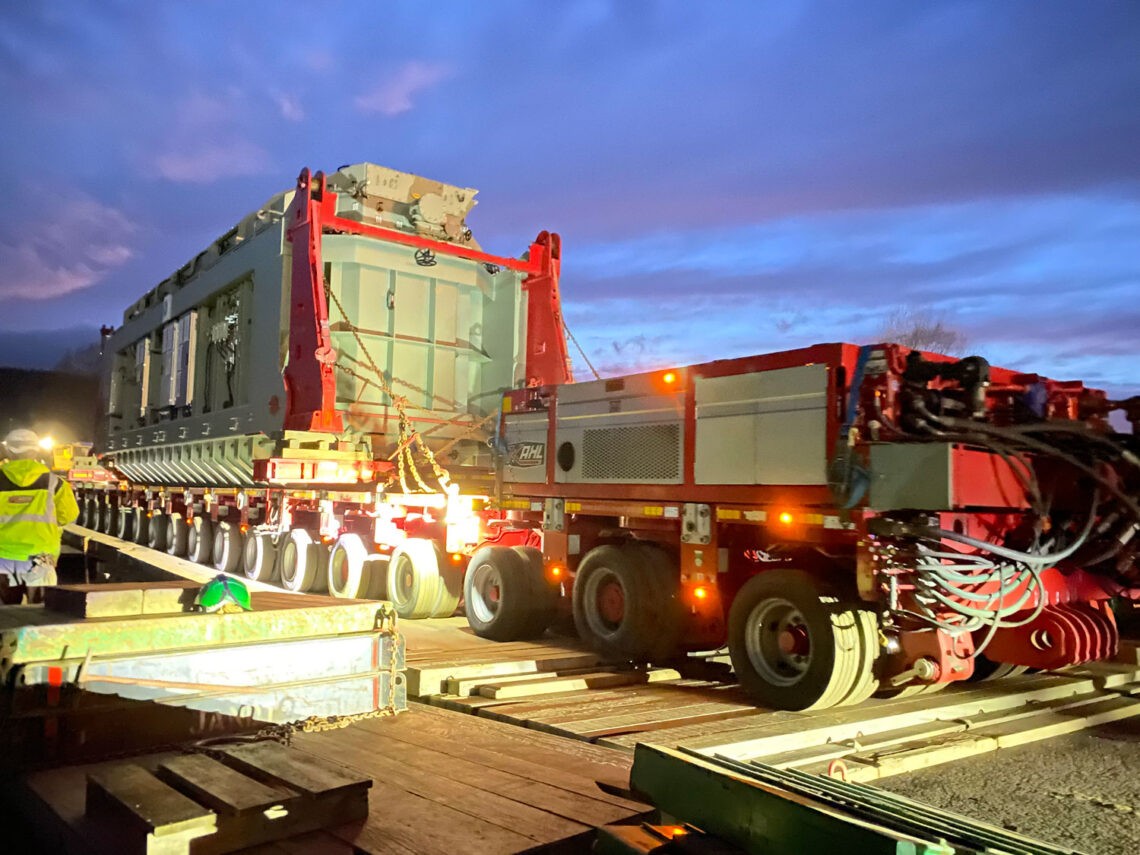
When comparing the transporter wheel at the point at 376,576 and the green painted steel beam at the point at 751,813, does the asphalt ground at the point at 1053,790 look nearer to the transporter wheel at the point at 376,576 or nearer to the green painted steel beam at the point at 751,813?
the green painted steel beam at the point at 751,813

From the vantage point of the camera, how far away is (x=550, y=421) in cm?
805

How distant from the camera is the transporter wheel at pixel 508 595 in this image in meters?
8.02

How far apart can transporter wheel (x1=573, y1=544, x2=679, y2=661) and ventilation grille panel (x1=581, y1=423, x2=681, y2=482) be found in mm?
594

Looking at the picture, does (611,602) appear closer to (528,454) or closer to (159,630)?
(528,454)

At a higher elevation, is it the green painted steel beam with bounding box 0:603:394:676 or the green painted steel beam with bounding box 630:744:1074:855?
the green painted steel beam with bounding box 0:603:394:676

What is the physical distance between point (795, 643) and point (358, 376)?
19.7 ft

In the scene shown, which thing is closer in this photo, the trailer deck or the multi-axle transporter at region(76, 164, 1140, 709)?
the trailer deck

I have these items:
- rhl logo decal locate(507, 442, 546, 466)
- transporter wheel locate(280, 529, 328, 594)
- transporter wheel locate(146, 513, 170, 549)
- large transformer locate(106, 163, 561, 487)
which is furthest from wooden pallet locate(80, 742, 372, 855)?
transporter wheel locate(146, 513, 170, 549)

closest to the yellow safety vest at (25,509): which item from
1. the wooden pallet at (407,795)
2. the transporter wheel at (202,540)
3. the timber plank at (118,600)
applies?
the timber plank at (118,600)

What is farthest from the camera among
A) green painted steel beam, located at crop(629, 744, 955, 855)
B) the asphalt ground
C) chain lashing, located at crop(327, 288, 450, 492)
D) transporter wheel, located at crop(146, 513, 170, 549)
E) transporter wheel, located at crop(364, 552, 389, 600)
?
transporter wheel, located at crop(146, 513, 170, 549)

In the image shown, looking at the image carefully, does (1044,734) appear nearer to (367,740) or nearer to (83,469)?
(367,740)

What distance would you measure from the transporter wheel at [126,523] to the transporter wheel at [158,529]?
1.79 metres

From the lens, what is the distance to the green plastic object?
4090 millimetres

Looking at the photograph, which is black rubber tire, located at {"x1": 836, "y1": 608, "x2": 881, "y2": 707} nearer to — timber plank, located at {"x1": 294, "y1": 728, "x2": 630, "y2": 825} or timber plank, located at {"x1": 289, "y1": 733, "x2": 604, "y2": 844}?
timber plank, located at {"x1": 294, "y1": 728, "x2": 630, "y2": 825}
